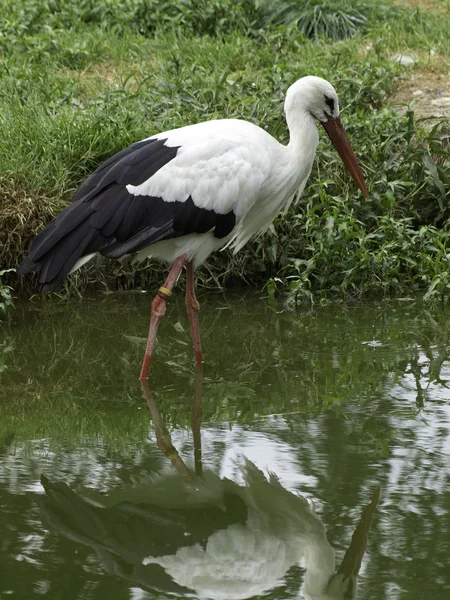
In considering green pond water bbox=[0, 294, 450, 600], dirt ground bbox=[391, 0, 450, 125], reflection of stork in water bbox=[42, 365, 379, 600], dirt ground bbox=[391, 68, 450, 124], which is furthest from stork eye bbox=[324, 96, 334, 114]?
reflection of stork in water bbox=[42, 365, 379, 600]

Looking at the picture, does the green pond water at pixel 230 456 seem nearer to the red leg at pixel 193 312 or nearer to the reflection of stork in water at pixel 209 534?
the reflection of stork in water at pixel 209 534

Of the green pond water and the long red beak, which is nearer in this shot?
the green pond water

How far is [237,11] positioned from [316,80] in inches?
173

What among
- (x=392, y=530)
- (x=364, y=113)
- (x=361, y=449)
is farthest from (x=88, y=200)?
(x=364, y=113)

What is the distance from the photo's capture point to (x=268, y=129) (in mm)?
7613

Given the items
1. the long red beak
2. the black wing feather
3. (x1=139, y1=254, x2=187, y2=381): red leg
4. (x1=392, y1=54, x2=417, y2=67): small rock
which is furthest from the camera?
(x1=392, y1=54, x2=417, y2=67): small rock

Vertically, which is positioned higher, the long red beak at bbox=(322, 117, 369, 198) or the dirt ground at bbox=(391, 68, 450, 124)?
the dirt ground at bbox=(391, 68, 450, 124)

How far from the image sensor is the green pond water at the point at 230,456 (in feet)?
12.0

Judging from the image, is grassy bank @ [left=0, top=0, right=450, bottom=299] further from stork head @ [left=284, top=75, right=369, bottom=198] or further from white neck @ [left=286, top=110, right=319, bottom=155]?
white neck @ [left=286, top=110, right=319, bottom=155]

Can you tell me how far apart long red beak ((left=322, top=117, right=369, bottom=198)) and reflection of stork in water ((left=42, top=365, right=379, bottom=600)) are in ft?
7.81

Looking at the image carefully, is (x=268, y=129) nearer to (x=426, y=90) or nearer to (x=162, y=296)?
(x=426, y=90)

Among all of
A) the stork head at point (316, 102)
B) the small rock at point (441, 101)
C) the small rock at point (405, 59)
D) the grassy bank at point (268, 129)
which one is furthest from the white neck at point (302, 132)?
the small rock at point (405, 59)

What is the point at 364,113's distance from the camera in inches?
316

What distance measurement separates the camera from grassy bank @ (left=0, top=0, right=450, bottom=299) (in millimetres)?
7035
